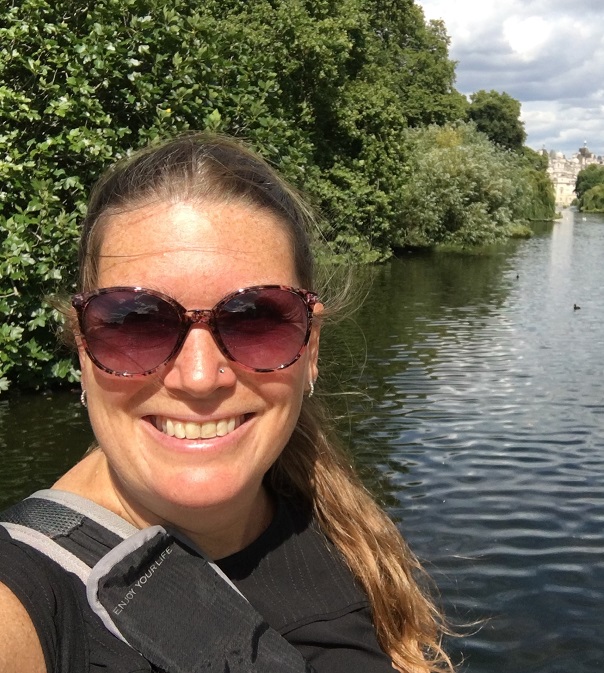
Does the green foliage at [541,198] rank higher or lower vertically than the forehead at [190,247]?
lower

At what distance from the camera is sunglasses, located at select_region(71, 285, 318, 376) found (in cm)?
149

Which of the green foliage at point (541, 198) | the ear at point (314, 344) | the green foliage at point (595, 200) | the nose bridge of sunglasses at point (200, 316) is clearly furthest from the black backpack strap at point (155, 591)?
the green foliage at point (595, 200)

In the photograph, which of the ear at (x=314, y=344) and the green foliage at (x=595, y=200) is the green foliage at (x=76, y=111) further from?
the green foliage at (x=595, y=200)

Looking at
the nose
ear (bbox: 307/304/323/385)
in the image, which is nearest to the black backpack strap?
the nose

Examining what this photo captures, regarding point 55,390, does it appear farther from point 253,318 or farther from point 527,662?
point 253,318

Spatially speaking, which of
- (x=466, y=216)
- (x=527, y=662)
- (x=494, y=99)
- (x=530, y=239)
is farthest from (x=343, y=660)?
(x=494, y=99)

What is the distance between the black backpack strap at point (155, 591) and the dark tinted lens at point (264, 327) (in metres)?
0.33

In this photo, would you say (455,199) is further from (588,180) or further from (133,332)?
(588,180)

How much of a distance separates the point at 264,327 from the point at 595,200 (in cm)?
14382

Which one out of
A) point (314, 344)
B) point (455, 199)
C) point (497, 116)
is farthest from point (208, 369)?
point (497, 116)

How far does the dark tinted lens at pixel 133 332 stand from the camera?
1.49 meters

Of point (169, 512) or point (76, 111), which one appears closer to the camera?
point (169, 512)

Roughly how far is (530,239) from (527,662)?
55809 mm

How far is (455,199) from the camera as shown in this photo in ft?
118
